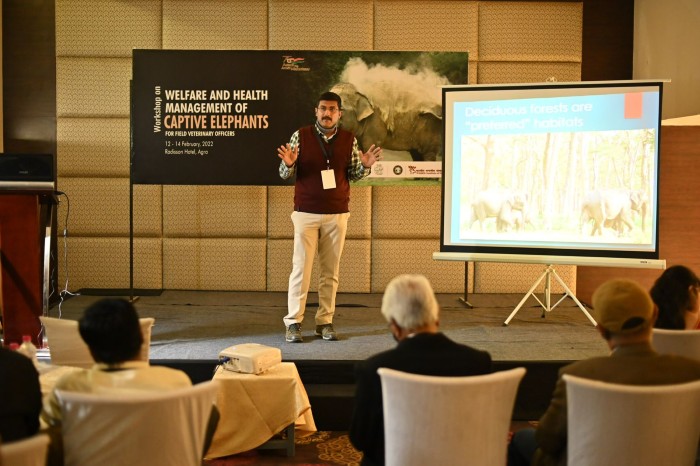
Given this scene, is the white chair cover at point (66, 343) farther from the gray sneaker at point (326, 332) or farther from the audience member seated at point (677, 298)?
the audience member seated at point (677, 298)

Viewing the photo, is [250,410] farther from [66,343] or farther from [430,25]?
[430,25]

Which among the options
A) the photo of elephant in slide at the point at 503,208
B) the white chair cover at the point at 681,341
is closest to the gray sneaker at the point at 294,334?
the photo of elephant in slide at the point at 503,208

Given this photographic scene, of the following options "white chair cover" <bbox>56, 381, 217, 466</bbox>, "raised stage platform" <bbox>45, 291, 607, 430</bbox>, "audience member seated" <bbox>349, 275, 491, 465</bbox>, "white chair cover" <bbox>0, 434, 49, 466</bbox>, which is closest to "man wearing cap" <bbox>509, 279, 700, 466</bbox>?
"audience member seated" <bbox>349, 275, 491, 465</bbox>

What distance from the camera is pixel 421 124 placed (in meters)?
6.46

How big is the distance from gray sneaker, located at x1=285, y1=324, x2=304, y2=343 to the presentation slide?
4.26 ft

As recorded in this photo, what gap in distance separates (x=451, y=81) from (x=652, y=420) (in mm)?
4519

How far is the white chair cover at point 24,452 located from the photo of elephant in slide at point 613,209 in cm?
415

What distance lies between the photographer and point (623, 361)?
235 centimetres

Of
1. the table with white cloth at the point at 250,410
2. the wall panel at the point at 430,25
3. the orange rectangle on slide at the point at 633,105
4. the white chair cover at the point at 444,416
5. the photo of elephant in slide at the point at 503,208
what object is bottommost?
the table with white cloth at the point at 250,410

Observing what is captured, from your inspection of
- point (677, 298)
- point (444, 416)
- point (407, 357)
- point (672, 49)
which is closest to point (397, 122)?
point (672, 49)

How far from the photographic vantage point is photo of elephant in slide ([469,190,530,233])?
5281 millimetres

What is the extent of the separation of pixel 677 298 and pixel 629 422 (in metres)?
1.22

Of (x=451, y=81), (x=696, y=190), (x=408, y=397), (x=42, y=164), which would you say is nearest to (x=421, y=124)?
(x=451, y=81)

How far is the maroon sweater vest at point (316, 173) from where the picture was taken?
16.1 feet
